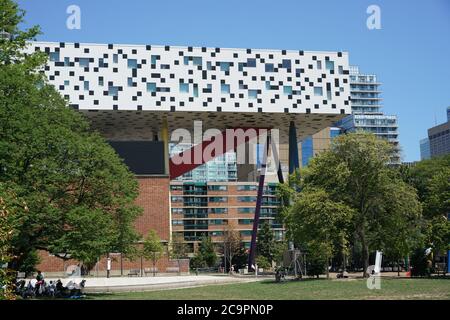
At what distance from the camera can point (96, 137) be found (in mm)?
32469

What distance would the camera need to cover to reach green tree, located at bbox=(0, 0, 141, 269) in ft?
79.5

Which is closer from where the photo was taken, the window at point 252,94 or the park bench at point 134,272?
the park bench at point 134,272

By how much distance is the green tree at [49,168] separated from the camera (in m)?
24.2

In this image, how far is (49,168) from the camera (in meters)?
26.5

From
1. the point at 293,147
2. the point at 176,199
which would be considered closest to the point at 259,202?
the point at 293,147

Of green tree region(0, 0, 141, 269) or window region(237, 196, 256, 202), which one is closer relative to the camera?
green tree region(0, 0, 141, 269)

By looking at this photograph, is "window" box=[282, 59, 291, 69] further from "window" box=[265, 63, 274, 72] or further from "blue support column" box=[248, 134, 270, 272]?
"blue support column" box=[248, 134, 270, 272]

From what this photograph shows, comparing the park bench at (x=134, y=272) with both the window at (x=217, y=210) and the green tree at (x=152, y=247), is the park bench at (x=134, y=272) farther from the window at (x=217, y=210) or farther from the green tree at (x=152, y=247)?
the window at (x=217, y=210)

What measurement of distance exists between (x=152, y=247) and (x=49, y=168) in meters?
31.0

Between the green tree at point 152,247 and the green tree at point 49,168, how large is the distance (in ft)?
80.3

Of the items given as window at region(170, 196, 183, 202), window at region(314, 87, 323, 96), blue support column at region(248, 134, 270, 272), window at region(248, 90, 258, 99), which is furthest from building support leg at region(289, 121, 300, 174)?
window at region(170, 196, 183, 202)

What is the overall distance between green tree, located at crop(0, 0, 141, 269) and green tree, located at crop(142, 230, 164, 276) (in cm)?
2447

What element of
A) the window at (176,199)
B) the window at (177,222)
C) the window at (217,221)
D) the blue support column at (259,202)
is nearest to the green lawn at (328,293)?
the blue support column at (259,202)

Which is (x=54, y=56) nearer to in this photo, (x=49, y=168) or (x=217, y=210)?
(x=49, y=168)
